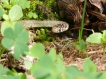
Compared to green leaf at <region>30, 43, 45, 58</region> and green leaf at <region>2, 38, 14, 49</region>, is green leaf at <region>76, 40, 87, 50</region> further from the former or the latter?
green leaf at <region>30, 43, 45, 58</region>

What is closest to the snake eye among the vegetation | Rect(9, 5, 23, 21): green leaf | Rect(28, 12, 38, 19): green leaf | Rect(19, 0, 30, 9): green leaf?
Rect(28, 12, 38, 19): green leaf

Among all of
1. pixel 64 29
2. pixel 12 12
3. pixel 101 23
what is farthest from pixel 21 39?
pixel 64 29

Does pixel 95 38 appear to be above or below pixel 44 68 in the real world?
above

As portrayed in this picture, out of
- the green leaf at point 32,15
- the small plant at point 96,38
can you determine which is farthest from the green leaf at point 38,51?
the green leaf at point 32,15

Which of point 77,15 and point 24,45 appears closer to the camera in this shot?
point 24,45

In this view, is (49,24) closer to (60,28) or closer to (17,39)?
(60,28)

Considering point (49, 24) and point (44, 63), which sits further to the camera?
point (49, 24)

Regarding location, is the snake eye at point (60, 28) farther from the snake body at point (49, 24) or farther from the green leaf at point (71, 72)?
the green leaf at point (71, 72)

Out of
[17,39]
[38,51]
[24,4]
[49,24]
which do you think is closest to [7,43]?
[17,39]

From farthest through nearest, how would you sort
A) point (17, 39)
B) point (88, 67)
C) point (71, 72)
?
point (17, 39) < point (88, 67) < point (71, 72)

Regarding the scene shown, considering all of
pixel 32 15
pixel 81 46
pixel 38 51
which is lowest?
pixel 38 51

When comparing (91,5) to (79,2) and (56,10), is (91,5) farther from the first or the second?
(56,10)
